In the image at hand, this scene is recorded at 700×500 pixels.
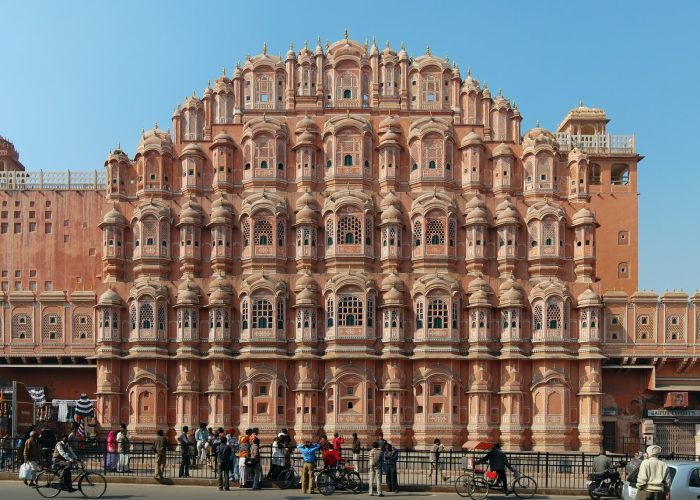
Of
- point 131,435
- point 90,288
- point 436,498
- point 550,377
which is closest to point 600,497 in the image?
point 436,498

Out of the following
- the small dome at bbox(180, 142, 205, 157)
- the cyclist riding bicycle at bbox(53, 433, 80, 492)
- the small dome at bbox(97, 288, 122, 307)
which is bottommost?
the cyclist riding bicycle at bbox(53, 433, 80, 492)

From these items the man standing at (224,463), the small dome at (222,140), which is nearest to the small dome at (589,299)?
the small dome at (222,140)

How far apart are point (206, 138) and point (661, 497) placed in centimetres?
3908

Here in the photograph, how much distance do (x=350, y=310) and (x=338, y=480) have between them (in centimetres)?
2037

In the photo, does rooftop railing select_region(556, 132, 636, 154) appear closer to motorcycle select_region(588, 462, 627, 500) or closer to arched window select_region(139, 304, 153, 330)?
arched window select_region(139, 304, 153, 330)

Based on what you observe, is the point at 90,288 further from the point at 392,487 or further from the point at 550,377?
the point at 392,487

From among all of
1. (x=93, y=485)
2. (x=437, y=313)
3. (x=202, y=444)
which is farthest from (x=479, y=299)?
(x=93, y=485)

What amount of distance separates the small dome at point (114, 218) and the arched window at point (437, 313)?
689 inches

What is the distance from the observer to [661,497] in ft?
67.7

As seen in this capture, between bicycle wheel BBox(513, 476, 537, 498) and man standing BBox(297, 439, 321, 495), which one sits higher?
man standing BBox(297, 439, 321, 495)

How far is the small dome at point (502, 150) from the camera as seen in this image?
52.6 metres

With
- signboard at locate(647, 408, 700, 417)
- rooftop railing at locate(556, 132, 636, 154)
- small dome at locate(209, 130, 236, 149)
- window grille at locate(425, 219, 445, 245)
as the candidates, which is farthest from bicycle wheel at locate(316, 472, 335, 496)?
rooftop railing at locate(556, 132, 636, 154)

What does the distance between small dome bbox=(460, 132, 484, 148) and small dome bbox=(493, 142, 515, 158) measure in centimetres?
91

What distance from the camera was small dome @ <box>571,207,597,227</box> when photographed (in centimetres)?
5097
